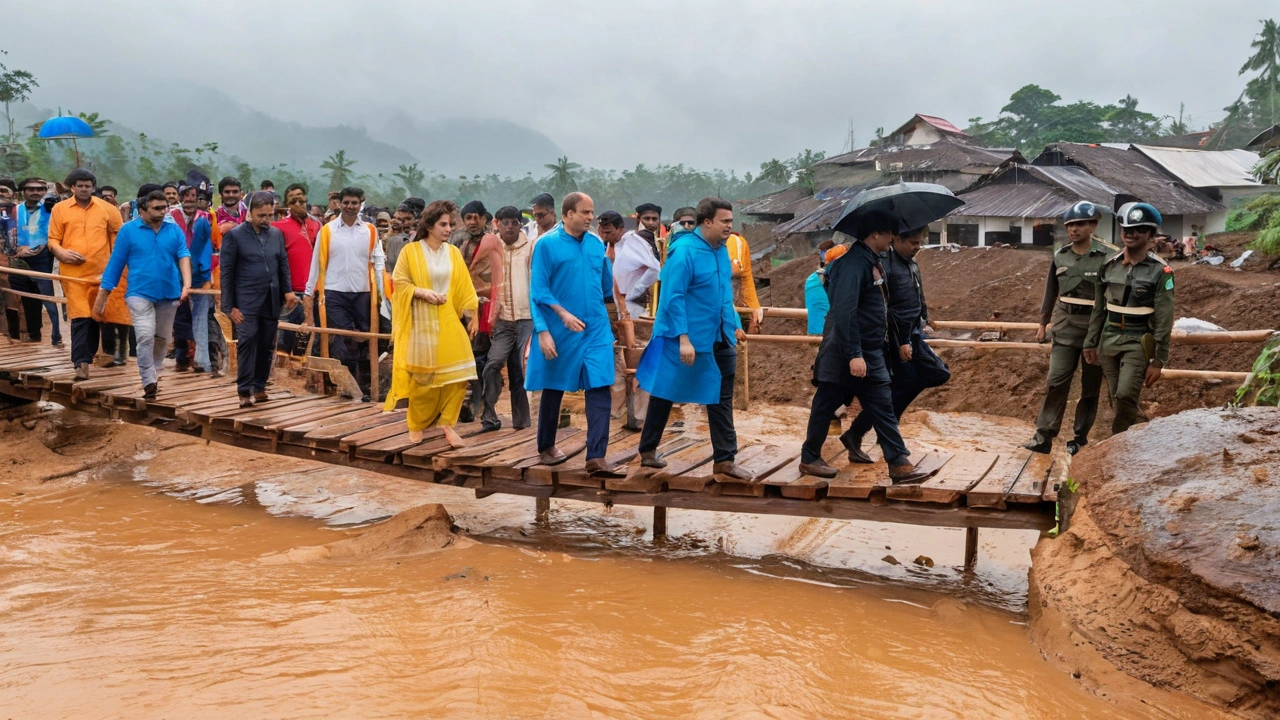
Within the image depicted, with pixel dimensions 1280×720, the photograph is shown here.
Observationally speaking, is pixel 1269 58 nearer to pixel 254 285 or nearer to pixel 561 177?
pixel 561 177

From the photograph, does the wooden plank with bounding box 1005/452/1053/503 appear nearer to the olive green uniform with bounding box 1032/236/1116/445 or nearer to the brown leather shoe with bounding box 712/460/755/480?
the olive green uniform with bounding box 1032/236/1116/445

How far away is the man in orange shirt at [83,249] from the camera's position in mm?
8336

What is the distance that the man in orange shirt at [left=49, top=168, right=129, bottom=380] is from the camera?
27.3 ft

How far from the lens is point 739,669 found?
13.4 ft

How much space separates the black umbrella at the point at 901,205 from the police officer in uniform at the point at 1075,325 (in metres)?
1.17

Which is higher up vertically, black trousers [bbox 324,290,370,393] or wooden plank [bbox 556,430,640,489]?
black trousers [bbox 324,290,370,393]

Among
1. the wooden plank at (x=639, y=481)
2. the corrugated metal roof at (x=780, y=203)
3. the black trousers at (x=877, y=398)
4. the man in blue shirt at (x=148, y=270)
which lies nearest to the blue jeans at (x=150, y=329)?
the man in blue shirt at (x=148, y=270)

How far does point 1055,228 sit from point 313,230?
24.6 m

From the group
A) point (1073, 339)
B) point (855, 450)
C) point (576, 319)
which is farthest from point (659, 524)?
point (1073, 339)

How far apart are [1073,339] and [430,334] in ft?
13.6

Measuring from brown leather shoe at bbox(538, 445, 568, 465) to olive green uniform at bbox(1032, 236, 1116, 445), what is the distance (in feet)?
9.81

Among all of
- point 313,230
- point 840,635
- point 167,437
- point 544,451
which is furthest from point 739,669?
point 167,437

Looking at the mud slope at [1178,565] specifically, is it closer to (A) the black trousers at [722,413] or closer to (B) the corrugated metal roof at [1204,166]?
(A) the black trousers at [722,413]

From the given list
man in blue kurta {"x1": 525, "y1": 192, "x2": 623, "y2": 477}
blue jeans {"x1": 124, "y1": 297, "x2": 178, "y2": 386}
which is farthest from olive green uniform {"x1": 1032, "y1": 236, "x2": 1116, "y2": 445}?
blue jeans {"x1": 124, "y1": 297, "x2": 178, "y2": 386}
